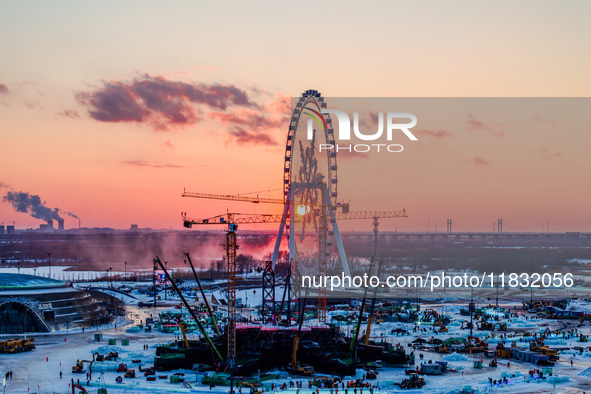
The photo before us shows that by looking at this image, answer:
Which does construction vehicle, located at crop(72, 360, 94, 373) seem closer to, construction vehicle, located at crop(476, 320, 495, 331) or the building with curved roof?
the building with curved roof

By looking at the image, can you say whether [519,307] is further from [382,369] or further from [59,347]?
[59,347]

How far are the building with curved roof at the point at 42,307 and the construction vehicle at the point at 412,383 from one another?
4580 cm

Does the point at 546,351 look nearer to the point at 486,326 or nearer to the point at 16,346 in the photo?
the point at 486,326

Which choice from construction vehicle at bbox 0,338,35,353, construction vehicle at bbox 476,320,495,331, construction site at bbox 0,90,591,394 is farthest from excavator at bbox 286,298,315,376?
construction vehicle at bbox 476,320,495,331

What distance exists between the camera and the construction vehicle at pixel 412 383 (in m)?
51.7

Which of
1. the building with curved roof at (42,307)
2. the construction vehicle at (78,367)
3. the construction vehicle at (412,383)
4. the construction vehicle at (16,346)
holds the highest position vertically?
the building with curved roof at (42,307)

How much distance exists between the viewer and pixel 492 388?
167ft

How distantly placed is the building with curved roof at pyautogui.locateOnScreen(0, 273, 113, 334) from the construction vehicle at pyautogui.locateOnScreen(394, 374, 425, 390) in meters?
45.8

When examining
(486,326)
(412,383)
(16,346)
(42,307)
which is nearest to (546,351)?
(412,383)

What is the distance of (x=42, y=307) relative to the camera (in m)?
81.5

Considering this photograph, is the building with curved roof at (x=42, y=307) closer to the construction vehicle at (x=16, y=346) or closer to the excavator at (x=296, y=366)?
the construction vehicle at (x=16, y=346)

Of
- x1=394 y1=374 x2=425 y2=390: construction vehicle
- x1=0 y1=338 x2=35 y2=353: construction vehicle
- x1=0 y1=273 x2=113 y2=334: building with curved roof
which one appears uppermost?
x1=0 y1=273 x2=113 y2=334: building with curved roof

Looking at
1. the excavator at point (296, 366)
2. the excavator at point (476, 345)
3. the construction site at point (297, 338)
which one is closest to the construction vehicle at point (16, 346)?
the construction site at point (297, 338)

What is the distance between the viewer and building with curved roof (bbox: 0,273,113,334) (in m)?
78.5
